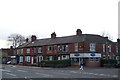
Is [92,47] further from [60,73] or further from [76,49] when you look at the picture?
[60,73]

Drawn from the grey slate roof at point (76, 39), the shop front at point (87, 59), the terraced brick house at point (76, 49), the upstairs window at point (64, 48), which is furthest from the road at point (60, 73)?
the upstairs window at point (64, 48)

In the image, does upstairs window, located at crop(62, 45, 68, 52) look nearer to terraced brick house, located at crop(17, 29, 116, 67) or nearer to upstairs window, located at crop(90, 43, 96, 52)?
terraced brick house, located at crop(17, 29, 116, 67)

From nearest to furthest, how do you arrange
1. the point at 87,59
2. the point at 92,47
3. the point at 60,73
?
the point at 60,73 → the point at 87,59 → the point at 92,47

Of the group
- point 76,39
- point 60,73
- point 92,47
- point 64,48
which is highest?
point 76,39

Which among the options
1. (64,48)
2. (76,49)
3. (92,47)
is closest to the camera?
(92,47)

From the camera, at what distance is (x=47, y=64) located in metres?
64.6

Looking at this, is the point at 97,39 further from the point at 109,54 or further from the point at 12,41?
the point at 12,41

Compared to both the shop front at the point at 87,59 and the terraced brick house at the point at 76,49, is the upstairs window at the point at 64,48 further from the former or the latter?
the shop front at the point at 87,59

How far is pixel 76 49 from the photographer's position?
63781mm

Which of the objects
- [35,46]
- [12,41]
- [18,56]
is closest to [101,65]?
[35,46]

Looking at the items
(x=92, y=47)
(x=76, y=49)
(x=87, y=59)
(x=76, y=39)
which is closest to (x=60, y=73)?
(x=87, y=59)

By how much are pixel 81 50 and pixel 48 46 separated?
12845mm

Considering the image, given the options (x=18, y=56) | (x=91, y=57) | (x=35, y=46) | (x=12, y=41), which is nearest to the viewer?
(x=91, y=57)

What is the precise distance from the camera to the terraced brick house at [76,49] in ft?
205
